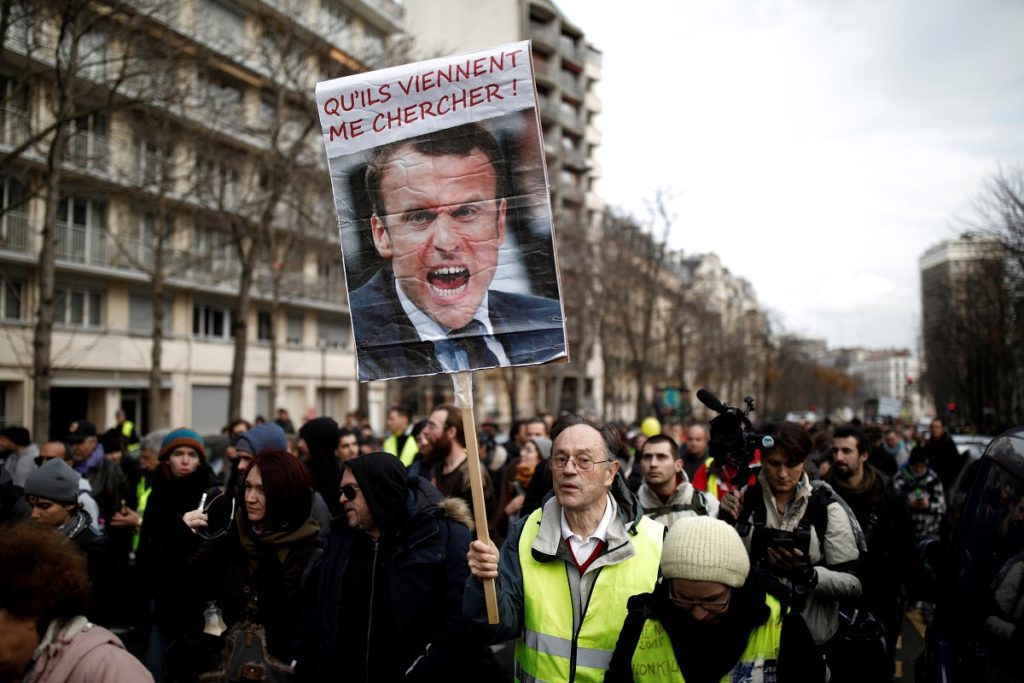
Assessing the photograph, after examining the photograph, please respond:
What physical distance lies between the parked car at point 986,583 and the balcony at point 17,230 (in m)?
28.9

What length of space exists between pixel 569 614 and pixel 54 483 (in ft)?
9.53

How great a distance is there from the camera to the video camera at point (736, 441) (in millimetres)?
4243

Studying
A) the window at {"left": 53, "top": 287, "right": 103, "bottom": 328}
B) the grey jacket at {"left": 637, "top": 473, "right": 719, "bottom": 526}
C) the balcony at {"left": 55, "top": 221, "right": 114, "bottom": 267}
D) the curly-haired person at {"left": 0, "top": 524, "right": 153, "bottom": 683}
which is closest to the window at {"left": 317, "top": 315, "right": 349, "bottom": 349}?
the window at {"left": 53, "top": 287, "right": 103, "bottom": 328}

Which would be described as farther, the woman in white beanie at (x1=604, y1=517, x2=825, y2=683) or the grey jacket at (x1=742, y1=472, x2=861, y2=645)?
the grey jacket at (x1=742, y1=472, x2=861, y2=645)

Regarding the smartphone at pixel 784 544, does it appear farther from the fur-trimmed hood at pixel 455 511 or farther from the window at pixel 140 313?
the window at pixel 140 313

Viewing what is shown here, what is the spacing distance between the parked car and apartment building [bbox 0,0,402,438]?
14343mm

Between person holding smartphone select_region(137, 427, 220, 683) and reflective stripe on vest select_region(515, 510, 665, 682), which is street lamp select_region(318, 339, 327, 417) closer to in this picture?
person holding smartphone select_region(137, 427, 220, 683)

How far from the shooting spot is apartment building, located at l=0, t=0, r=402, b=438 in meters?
19.9

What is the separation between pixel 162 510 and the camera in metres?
5.34

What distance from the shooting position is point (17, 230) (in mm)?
26391

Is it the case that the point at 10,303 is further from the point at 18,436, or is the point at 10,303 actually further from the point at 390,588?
the point at 390,588

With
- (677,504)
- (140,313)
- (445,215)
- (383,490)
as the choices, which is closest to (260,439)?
(383,490)

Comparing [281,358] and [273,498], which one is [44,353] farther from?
[281,358]

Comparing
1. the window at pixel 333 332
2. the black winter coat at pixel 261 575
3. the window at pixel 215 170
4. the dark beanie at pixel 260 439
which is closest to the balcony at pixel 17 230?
the window at pixel 215 170
